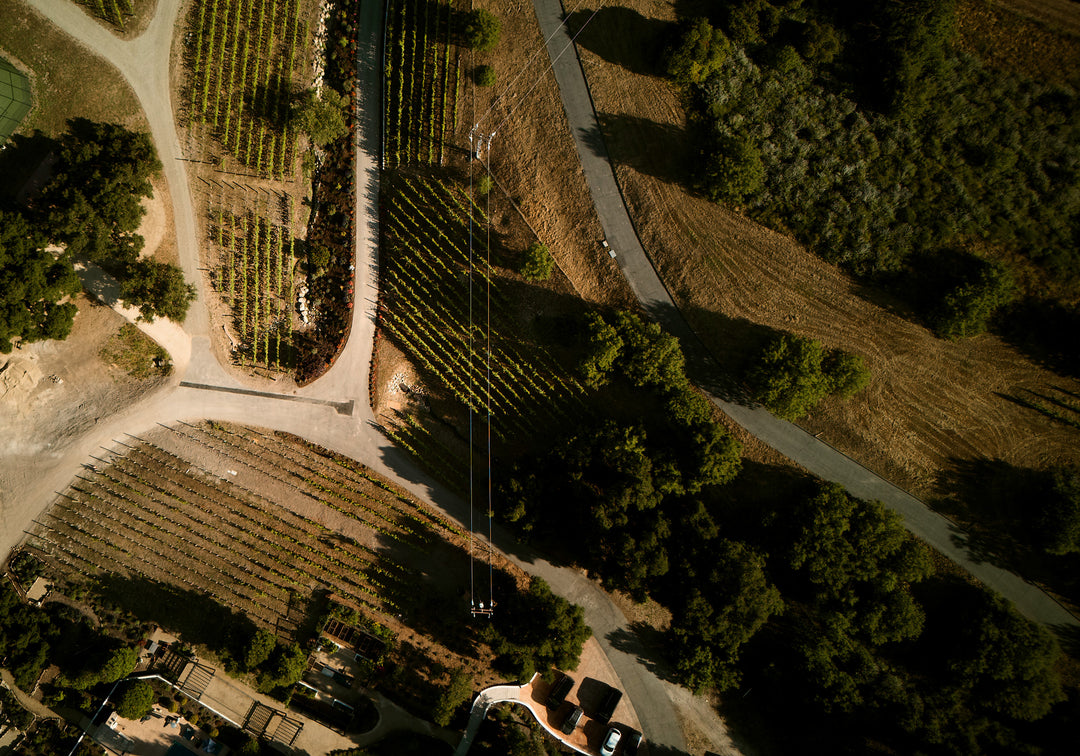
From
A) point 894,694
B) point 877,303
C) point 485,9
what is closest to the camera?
point 894,694

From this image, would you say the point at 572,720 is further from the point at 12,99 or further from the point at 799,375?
the point at 12,99

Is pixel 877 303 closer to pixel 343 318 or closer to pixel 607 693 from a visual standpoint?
pixel 607 693

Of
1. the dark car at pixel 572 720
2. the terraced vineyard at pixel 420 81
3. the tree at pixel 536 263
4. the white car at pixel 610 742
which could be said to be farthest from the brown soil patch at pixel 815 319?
the dark car at pixel 572 720

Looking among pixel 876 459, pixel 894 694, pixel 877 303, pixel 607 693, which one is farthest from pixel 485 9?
pixel 894 694

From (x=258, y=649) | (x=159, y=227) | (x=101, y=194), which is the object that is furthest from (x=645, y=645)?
(x=101, y=194)

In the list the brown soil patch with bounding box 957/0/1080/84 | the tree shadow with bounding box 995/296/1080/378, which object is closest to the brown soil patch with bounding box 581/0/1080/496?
the tree shadow with bounding box 995/296/1080/378

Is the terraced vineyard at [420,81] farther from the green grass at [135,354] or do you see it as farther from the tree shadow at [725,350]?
the green grass at [135,354]
